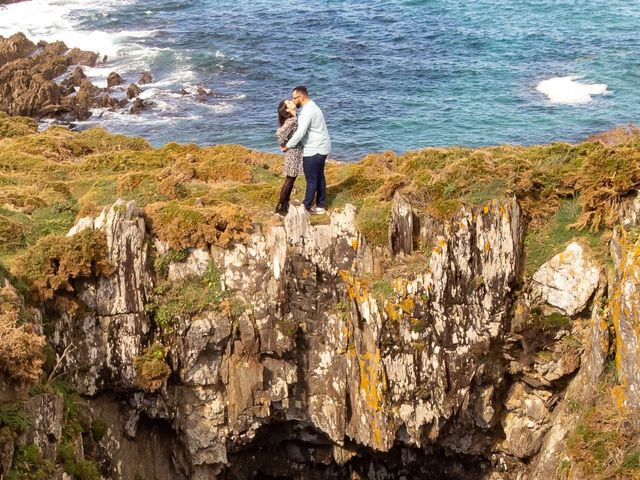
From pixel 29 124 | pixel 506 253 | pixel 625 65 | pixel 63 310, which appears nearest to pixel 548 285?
pixel 506 253

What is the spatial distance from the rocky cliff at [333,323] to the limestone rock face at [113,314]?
1.5 inches

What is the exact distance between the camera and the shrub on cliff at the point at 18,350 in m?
14.4

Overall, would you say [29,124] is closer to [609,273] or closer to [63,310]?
[63,310]

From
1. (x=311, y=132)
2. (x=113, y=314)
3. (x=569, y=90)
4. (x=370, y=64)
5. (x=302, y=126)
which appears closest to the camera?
(x=302, y=126)

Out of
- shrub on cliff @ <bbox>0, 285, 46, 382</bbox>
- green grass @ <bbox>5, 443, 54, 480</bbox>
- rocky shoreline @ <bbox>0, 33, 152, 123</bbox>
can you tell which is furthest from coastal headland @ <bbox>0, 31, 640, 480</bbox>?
rocky shoreline @ <bbox>0, 33, 152, 123</bbox>

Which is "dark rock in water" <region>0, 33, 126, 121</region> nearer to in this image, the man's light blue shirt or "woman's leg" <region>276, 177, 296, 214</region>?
"woman's leg" <region>276, 177, 296, 214</region>

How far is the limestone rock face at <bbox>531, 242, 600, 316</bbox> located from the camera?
19.9 meters

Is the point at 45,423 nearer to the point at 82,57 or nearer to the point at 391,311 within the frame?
the point at 391,311

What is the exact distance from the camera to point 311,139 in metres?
19.5

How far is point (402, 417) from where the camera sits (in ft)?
68.0

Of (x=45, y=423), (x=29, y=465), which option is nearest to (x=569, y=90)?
(x=45, y=423)

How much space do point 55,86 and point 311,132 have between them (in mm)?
38570

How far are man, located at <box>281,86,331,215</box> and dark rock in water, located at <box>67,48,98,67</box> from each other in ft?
147

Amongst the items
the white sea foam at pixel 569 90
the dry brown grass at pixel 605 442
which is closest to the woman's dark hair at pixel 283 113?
the dry brown grass at pixel 605 442
